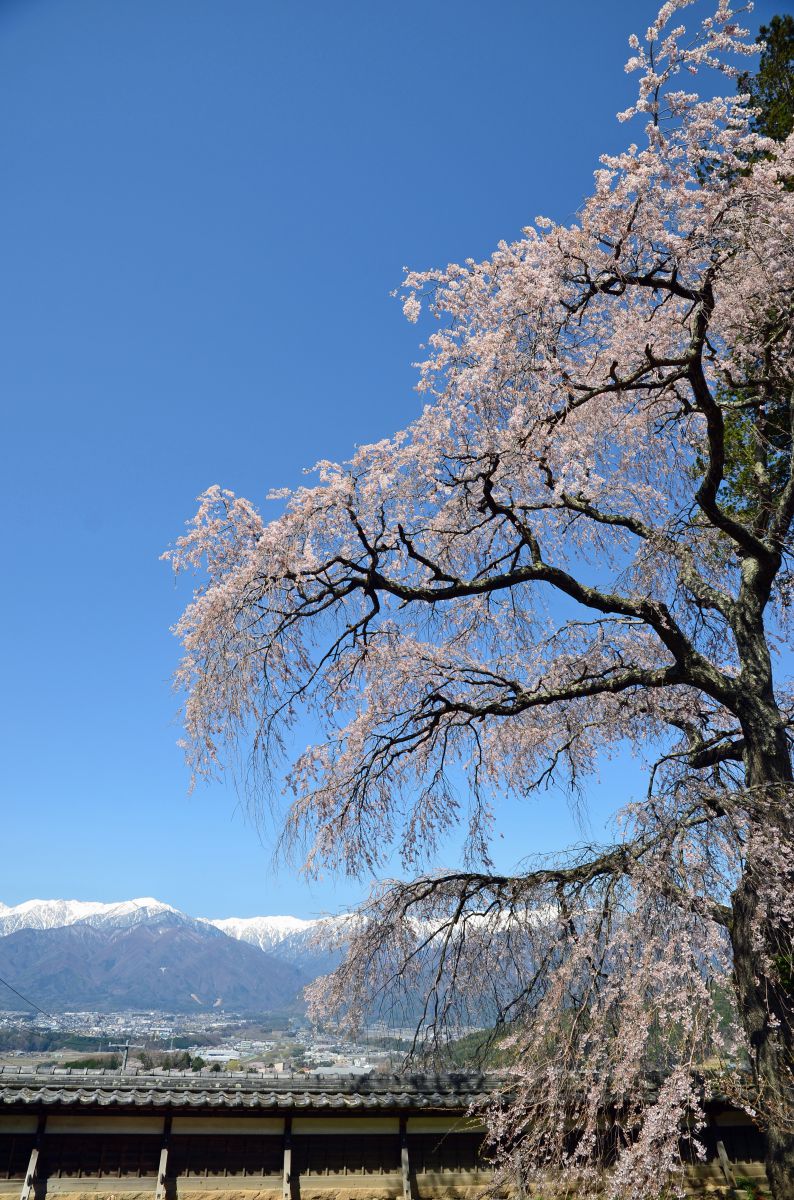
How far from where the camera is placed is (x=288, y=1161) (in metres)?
9.07

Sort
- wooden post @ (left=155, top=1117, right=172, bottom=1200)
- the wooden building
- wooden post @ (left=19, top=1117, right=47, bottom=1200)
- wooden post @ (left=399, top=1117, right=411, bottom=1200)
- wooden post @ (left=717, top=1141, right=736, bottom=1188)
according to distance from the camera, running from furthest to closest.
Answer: wooden post @ (left=717, top=1141, right=736, bottom=1188) → wooden post @ (left=399, top=1117, right=411, bottom=1200) → the wooden building → wooden post @ (left=155, top=1117, right=172, bottom=1200) → wooden post @ (left=19, top=1117, right=47, bottom=1200)

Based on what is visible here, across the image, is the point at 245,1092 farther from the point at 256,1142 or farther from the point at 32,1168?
the point at 32,1168

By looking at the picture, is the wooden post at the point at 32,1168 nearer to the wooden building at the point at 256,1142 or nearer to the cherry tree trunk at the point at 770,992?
the wooden building at the point at 256,1142

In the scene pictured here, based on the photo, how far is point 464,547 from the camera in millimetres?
9383

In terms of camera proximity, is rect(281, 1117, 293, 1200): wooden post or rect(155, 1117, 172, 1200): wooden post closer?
rect(155, 1117, 172, 1200): wooden post

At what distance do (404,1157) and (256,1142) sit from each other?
1.82 meters

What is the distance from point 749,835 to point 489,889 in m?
3.51

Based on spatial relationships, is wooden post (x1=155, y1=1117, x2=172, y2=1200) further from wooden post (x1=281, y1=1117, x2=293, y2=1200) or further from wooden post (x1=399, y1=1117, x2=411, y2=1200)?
wooden post (x1=399, y1=1117, x2=411, y2=1200)

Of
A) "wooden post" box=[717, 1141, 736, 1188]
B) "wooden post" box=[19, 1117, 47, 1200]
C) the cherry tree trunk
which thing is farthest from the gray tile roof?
the cherry tree trunk

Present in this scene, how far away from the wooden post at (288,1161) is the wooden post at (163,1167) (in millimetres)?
1374

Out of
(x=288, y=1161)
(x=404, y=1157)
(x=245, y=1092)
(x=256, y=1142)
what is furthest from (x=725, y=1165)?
(x=245, y=1092)

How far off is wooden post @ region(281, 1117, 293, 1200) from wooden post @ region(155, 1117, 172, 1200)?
1.37 m

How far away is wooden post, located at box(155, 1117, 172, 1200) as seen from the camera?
868 centimetres

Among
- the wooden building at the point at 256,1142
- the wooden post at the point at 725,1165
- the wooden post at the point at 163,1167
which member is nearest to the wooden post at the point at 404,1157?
the wooden building at the point at 256,1142
